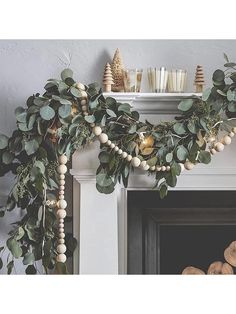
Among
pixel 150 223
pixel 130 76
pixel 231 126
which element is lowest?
pixel 150 223

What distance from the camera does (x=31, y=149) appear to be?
1.99 m

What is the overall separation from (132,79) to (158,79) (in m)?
0.09

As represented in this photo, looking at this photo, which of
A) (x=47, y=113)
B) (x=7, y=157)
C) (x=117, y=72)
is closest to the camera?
(x=47, y=113)

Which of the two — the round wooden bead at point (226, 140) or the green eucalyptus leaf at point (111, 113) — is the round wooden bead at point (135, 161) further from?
the round wooden bead at point (226, 140)

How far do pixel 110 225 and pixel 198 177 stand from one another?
0.34 metres

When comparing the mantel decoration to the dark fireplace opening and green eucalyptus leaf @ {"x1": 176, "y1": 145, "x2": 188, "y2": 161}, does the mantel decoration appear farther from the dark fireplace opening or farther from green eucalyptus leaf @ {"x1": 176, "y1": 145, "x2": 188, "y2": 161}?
the dark fireplace opening

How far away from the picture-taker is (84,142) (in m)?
2.08

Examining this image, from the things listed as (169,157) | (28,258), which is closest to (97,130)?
(169,157)

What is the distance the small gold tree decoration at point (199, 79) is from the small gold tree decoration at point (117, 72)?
0.24 m

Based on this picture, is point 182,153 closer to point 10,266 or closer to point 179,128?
point 179,128

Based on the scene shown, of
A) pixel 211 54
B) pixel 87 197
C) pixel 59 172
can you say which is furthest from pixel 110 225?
pixel 211 54
